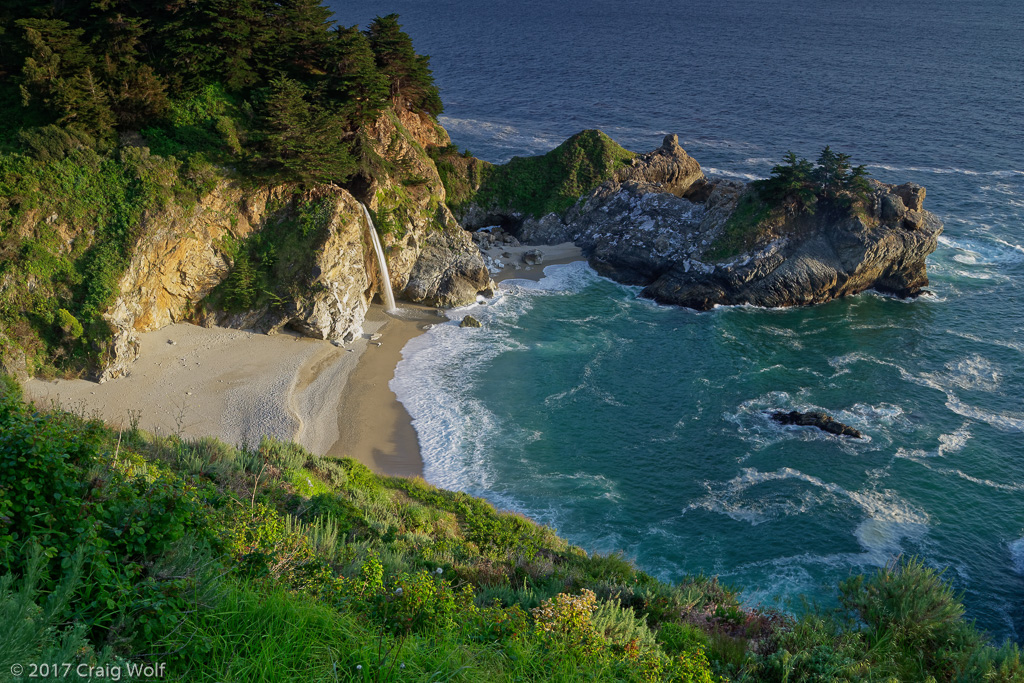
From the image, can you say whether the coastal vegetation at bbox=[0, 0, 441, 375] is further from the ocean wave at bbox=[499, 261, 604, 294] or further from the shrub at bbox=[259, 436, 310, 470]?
the shrub at bbox=[259, 436, 310, 470]

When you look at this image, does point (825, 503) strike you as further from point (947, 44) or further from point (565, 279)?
point (947, 44)

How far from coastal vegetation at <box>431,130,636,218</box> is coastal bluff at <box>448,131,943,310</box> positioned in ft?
20.4

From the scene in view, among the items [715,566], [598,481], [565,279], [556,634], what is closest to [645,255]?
[565,279]

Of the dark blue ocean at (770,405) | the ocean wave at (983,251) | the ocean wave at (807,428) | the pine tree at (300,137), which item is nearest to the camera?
the dark blue ocean at (770,405)

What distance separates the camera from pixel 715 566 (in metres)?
24.4

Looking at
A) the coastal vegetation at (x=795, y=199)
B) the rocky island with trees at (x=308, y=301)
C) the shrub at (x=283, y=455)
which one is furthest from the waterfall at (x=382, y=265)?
the coastal vegetation at (x=795, y=199)

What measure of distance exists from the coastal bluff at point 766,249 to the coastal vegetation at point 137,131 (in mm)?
19887

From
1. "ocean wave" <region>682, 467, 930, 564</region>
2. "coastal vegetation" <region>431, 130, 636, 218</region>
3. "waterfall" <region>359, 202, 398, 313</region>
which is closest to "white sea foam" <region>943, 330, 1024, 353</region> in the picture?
"ocean wave" <region>682, 467, 930, 564</region>

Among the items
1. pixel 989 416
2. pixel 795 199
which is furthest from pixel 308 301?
pixel 989 416

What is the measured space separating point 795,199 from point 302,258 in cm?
3212

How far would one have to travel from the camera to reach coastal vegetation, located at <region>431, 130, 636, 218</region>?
177 feet

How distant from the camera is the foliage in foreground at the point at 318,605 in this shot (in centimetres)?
744

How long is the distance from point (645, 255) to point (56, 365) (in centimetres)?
3525

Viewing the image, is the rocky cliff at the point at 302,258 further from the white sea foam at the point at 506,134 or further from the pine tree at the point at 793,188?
the white sea foam at the point at 506,134
